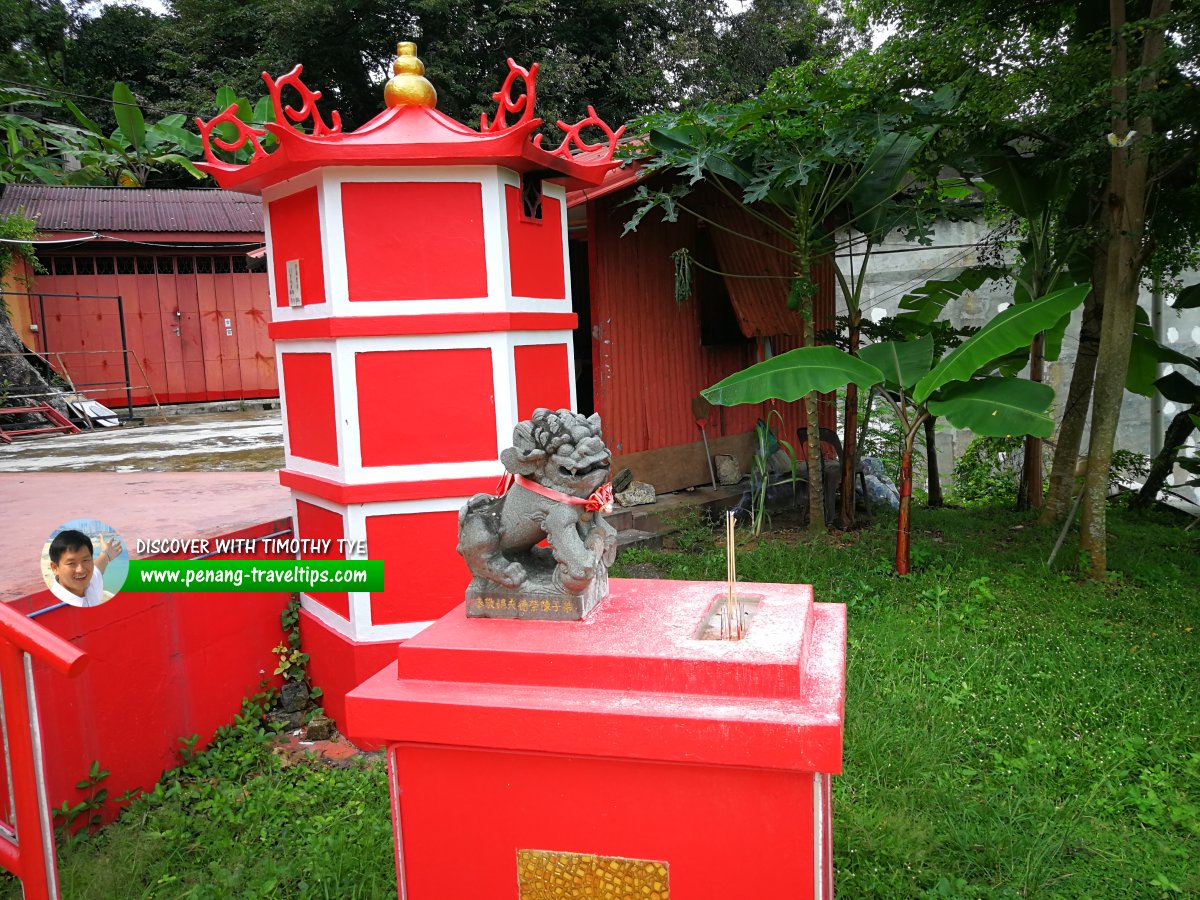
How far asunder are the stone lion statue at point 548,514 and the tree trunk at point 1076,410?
Result: 6033mm

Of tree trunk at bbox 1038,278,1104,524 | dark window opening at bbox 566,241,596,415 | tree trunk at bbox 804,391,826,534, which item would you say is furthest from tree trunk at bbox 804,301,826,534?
dark window opening at bbox 566,241,596,415

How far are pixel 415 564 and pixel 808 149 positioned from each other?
435 cm

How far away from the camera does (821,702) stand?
2.49 metres

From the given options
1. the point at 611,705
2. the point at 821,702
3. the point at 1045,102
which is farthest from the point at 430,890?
the point at 1045,102

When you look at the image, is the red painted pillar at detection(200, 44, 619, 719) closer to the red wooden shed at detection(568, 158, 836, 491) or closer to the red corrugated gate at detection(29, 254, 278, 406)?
the red wooden shed at detection(568, 158, 836, 491)

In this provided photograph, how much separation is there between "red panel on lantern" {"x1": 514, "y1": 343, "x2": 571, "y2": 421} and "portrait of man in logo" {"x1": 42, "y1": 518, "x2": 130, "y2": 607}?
2.36m

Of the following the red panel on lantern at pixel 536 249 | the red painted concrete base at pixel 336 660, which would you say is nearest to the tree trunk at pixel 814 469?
the red panel on lantern at pixel 536 249

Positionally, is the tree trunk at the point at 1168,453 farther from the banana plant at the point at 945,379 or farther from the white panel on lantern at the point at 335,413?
the white panel on lantern at the point at 335,413

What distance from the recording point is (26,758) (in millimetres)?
2650

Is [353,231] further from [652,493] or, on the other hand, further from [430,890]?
[652,493]

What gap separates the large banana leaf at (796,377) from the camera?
6211 mm

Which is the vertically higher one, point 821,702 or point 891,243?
point 891,243

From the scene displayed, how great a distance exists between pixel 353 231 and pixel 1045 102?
17.7 feet

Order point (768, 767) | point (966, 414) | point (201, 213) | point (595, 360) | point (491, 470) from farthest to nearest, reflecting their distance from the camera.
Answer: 1. point (201, 213)
2. point (595, 360)
3. point (966, 414)
4. point (491, 470)
5. point (768, 767)
